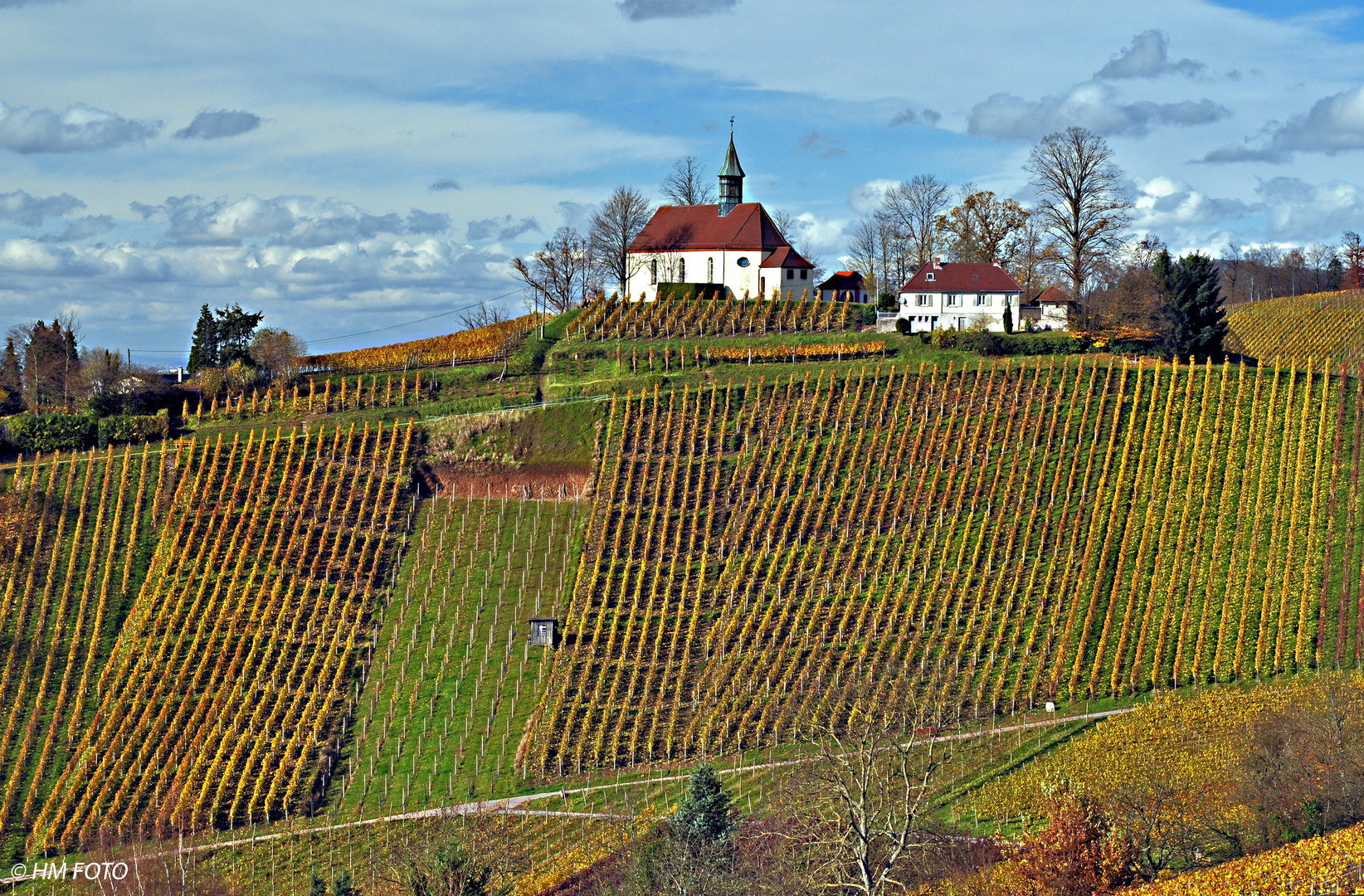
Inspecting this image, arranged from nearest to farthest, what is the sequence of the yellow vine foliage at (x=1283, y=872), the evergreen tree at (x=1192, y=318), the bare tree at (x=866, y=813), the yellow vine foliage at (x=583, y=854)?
the yellow vine foliage at (x=1283, y=872), the bare tree at (x=866, y=813), the yellow vine foliage at (x=583, y=854), the evergreen tree at (x=1192, y=318)

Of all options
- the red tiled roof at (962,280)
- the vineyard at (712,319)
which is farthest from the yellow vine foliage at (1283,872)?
the red tiled roof at (962,280)

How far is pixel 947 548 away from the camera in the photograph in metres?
42.1

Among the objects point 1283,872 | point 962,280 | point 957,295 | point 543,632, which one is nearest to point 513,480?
point 543,632

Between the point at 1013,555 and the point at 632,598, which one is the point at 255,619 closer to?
the point at 632,598

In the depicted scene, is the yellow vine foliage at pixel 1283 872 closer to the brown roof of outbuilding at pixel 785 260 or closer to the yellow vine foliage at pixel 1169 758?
the yellow vine foliage at pixel 1169 758

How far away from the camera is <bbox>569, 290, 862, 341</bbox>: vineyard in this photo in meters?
61.3

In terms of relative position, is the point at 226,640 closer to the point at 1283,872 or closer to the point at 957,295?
the point at 1283,872

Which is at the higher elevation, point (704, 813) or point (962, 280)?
point (962, 280)

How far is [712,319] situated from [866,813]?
39418 mm

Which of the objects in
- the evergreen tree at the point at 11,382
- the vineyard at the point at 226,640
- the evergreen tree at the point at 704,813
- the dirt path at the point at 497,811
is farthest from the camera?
the evergreen tree at the point at 11,382

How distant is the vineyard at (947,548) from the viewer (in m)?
37.1

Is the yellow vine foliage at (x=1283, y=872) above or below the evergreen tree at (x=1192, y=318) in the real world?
below

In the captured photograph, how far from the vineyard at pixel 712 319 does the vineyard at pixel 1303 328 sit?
2262cm

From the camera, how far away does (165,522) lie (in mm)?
45250
